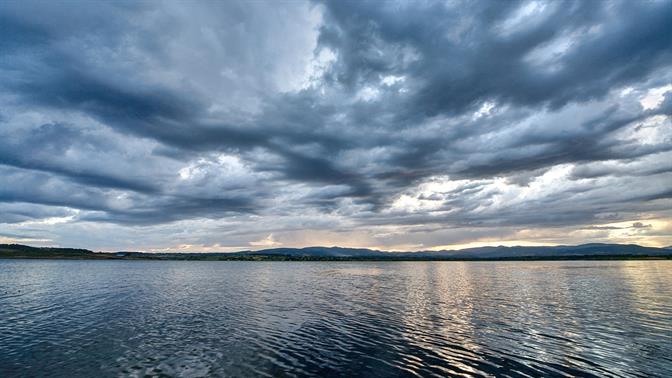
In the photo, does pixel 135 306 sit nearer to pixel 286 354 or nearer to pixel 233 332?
pixel 233 332

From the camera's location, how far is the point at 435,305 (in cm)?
6738

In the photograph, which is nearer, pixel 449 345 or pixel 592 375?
pixel 592 375

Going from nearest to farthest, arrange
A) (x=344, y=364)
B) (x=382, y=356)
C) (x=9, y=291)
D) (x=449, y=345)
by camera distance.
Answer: (x=344, y=364), (x=382, y=356), (x=449, y=345), (x=9, y=291)

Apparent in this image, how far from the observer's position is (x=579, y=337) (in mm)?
41375

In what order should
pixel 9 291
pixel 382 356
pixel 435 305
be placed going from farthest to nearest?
pixel 9 291 < pixel 435 305 < pixel 382 356

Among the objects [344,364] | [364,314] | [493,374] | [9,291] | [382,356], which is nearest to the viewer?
[493,374]

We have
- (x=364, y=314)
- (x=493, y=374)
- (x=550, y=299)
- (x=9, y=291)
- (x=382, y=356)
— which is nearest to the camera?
(x=493, y=374)

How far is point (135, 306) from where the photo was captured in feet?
213

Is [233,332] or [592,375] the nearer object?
[592,375]

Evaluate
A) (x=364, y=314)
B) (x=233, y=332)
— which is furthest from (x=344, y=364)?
(x=364, y=314)

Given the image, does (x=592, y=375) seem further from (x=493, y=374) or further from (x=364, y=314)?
(x=364, y=314)

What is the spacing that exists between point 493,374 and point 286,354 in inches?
755

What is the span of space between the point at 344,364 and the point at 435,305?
40687 millimetres

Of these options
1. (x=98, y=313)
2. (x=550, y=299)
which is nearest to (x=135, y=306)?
(x=98, y=313)
